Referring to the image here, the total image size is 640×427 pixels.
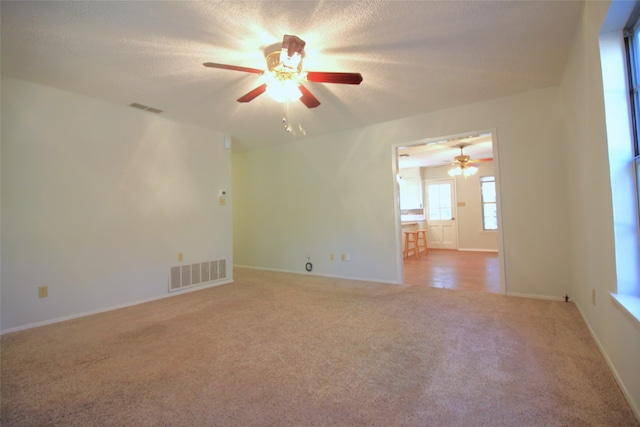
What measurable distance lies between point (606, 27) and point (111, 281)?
4821mm

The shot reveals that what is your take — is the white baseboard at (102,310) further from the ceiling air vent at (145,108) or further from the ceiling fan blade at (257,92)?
the ceiling fan blade at (257,92)

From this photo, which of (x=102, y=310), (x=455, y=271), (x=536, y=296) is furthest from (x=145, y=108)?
(x=455, y=271)

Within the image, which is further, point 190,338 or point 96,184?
point 96,184

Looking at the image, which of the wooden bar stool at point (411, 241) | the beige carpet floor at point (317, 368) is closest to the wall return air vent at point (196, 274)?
the beige carpet floor at point (317, 368)

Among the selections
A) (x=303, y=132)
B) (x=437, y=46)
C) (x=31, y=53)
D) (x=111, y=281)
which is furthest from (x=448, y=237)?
(x=31, y=53)

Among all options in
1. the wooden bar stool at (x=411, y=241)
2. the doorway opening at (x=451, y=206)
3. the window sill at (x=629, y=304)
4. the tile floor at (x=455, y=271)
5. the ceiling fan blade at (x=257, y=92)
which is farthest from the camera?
the wooden bar stool at (x=411, y=241)

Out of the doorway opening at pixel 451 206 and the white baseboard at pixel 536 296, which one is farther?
the doorway opening at pixel 451 206

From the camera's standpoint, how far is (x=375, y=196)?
4430 millimetres

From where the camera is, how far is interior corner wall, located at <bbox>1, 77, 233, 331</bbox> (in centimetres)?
277

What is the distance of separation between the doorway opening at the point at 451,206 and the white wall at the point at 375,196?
4.25 feet

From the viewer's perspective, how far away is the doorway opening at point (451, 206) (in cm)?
580

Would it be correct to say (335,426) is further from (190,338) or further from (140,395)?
(190,338)

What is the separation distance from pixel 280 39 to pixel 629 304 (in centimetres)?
279

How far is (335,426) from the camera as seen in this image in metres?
1.36
